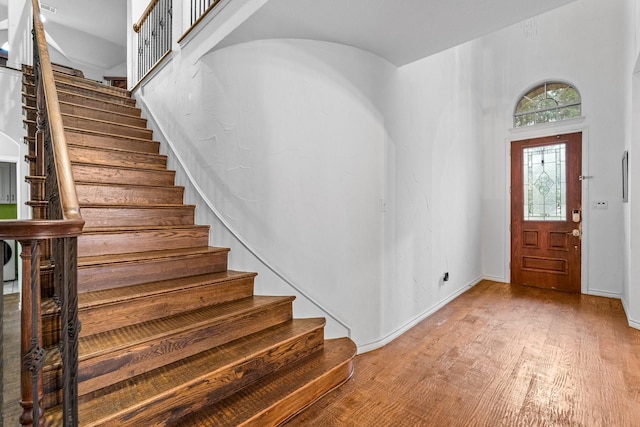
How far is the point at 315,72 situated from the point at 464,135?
2735 millimetres

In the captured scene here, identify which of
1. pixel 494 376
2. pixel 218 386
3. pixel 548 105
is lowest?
pixel 494 376

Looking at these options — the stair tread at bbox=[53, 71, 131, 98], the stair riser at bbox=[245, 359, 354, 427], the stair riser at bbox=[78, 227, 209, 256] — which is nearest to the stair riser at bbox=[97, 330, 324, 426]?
the stair riser at bbox=[245, 359, 354, 427]

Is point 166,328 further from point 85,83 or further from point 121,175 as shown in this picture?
point 85,83

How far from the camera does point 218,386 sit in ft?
5.35

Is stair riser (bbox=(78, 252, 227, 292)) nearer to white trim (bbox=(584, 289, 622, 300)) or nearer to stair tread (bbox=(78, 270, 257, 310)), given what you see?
stair tread (bbox=(78, 270, 257, 310))

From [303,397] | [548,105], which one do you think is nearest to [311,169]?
[303,397]

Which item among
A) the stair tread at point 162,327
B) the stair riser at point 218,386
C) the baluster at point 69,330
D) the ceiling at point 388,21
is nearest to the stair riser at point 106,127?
the ceiling at point 388,21

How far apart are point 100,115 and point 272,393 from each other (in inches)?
139

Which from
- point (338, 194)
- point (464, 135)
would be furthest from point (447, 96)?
point (338, 194)

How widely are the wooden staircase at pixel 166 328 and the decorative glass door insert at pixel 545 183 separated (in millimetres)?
3804

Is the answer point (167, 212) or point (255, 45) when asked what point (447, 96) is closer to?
point (255, 45)

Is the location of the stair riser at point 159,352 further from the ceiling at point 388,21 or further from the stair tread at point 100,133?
the stair tread at point 100,133

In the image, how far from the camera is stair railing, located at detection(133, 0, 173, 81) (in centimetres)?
353

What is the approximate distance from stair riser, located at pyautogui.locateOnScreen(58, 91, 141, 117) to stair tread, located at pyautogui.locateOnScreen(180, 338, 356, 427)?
11.8ft
